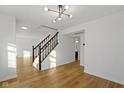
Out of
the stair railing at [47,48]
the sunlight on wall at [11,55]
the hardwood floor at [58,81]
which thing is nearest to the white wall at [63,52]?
the stair railing at [47,48]

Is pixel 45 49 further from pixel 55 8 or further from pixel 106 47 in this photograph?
pixel 106 47

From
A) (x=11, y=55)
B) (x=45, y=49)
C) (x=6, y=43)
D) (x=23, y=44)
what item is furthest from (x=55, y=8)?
(x=23, y=44)

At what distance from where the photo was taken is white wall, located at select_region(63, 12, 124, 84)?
126 inches

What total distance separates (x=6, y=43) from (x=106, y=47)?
3714 mm

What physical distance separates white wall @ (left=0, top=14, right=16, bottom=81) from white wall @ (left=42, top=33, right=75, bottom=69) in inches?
67.8

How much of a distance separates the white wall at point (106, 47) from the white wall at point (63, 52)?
205cm

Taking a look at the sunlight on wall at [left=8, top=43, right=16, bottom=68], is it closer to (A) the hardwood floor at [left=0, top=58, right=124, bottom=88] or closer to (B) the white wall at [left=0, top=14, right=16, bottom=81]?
(B) the white wall at [left=0, top=14, right=16, bottom=81]

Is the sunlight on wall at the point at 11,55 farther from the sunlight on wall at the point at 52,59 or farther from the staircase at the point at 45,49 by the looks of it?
the sunlight on wall at the point at 52,59

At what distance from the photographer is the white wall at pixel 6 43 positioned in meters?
3.46

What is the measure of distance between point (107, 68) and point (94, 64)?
594 mm

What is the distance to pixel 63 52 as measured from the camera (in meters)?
6.46
